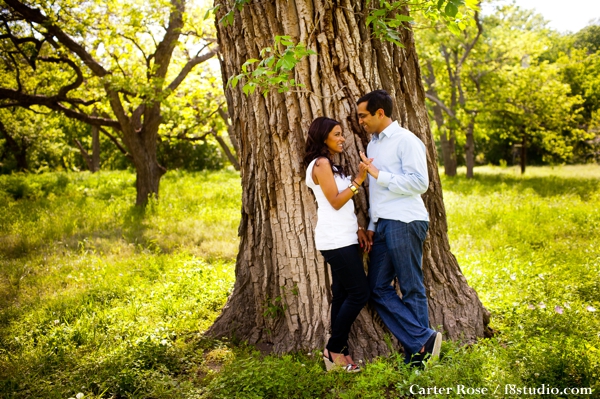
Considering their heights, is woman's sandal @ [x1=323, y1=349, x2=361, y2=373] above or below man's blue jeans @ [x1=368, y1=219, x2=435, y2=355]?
below

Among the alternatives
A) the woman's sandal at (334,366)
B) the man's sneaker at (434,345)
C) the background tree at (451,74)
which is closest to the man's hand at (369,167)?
the man's sneaker at (434,345)

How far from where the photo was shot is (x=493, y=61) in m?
18.8

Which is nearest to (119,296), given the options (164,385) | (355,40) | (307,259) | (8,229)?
(164,385)

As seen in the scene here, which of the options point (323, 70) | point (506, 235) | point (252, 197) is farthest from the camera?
point (506, 235)

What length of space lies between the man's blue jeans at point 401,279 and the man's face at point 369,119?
0.74 meters

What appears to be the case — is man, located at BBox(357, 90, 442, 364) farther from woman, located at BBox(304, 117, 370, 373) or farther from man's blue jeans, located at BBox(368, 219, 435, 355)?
woman, located at BBox(304, 117, 370, 373)

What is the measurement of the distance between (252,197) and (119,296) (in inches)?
99.3

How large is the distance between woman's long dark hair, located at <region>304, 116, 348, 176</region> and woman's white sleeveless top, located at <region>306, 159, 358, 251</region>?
68 mm

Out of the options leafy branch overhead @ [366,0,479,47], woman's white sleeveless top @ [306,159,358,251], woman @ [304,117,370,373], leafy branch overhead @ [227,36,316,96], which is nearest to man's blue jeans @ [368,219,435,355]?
woman @ [304,117,370,373]

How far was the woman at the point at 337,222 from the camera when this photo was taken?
360cm

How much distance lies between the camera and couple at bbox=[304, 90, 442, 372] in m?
3.60

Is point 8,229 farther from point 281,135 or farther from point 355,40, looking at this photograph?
point 355,40

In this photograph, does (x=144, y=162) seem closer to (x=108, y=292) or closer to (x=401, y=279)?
(x=108, y=292)

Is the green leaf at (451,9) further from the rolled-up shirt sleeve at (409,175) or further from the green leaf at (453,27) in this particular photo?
the rolled-up shirt sleeve at (409,175)
